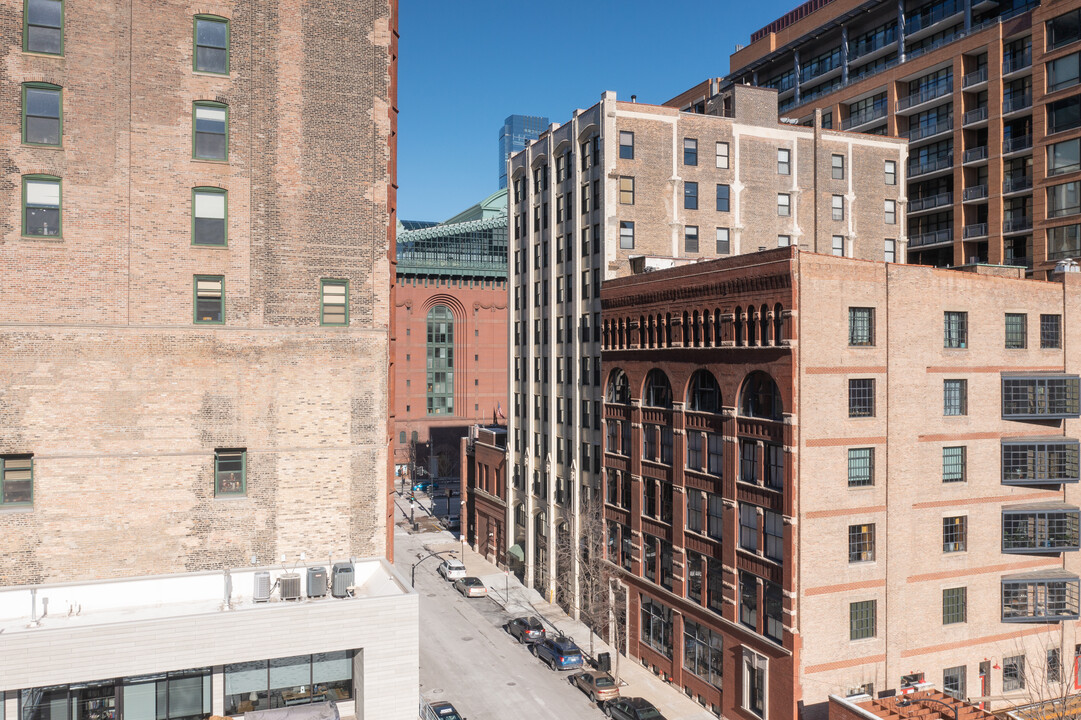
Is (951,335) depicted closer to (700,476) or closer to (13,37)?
(700,476)

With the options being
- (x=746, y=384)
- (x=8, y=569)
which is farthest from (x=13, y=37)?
(x=746, y=384)

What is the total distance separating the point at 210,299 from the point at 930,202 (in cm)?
6171

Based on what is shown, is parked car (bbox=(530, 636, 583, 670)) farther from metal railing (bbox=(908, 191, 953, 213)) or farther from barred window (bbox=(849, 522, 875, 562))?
metal railing (bbox=(908, 191, 953, 213))

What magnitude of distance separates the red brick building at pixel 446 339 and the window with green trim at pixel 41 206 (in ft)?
307

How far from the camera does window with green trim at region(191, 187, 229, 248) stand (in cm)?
2641

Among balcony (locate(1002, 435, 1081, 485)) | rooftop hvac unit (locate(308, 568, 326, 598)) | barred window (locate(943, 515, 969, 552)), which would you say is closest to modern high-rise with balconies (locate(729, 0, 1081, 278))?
balcony (locate(1002, 435, 1081, 485))

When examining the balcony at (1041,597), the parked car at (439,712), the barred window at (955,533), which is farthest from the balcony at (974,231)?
the parked car at (439,712)

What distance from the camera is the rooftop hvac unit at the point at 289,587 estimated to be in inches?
990

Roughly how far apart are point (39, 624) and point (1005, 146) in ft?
220

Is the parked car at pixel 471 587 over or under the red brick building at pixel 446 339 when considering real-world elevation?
under

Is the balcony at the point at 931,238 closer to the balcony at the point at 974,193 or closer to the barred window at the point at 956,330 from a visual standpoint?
the balcony at the point at 974,193

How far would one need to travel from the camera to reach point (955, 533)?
39.2m

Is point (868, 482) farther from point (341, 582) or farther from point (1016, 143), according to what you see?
point (1016, 143)

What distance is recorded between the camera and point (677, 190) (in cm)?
5653
